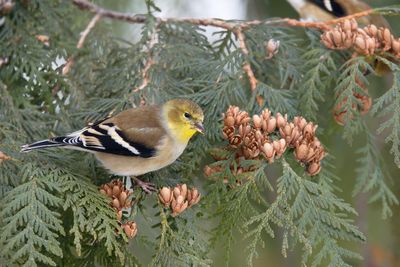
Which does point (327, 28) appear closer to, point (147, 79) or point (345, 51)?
point (345, 51)

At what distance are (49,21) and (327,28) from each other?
1135 mm

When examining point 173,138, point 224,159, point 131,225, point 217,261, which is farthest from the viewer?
point 217,261

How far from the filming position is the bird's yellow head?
2449 mm

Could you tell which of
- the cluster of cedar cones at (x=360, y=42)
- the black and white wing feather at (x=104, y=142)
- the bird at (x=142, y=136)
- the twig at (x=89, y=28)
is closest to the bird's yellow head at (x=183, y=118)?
the bird at (x=142, y=136)

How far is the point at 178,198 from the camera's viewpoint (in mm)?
2064

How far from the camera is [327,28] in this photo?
8.75ft

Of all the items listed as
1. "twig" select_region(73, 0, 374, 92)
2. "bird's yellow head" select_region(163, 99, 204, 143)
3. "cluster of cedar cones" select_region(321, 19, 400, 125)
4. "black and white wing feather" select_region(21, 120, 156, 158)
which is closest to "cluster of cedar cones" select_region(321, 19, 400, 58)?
"cluster of cedar cones" select_region(321, 19, 400, 125)

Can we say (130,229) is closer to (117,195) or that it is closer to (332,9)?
(117,195)

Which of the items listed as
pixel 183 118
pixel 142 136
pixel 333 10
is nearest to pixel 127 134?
A: pixel 142 136

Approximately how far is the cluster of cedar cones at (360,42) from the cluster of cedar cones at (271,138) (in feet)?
0.93

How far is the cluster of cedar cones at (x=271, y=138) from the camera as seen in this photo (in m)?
2.09

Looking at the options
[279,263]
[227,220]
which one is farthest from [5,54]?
[279,263]

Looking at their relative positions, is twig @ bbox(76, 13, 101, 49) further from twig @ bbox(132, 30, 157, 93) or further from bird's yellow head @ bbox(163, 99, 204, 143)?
bird's yellow head @ bbox(163, 99, 204, 143)

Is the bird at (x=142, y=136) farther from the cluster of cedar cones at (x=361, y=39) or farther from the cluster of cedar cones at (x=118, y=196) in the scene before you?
the cluster of cedar cones at (x=361, y=39)
